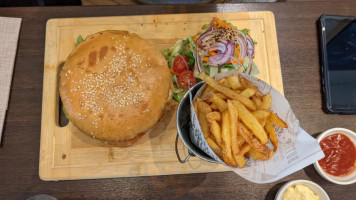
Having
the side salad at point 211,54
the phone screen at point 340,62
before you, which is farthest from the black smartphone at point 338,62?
the side salad at point 211,54

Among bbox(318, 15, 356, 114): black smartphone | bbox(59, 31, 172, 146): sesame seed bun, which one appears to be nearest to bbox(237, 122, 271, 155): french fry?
bbox(59, 31, 172, 146): sesame seed bun

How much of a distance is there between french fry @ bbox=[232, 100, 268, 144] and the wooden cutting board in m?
0.75

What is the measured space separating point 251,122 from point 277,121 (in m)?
0.17

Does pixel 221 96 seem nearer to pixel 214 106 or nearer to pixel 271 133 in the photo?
pixel 214 106

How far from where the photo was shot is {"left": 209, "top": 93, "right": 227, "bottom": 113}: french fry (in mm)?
1437

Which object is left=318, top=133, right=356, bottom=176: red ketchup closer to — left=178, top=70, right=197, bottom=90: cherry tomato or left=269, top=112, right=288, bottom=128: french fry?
left=269, top=112, right=288, bottom=128: french fry

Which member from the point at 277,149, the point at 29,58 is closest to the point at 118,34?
the point at 29,58

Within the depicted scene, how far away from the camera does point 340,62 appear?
2.26 meters

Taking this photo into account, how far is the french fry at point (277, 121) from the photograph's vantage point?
1.43m

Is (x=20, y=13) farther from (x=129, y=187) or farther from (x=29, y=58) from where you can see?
(x=129, y=187)

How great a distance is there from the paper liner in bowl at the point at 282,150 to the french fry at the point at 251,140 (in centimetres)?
14

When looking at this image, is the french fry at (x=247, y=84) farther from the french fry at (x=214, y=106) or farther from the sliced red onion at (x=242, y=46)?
the sliced red onion at (x=242, y=46)

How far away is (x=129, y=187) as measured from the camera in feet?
6.73

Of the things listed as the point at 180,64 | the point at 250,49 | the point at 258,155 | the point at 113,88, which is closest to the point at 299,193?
the point at 258,155
